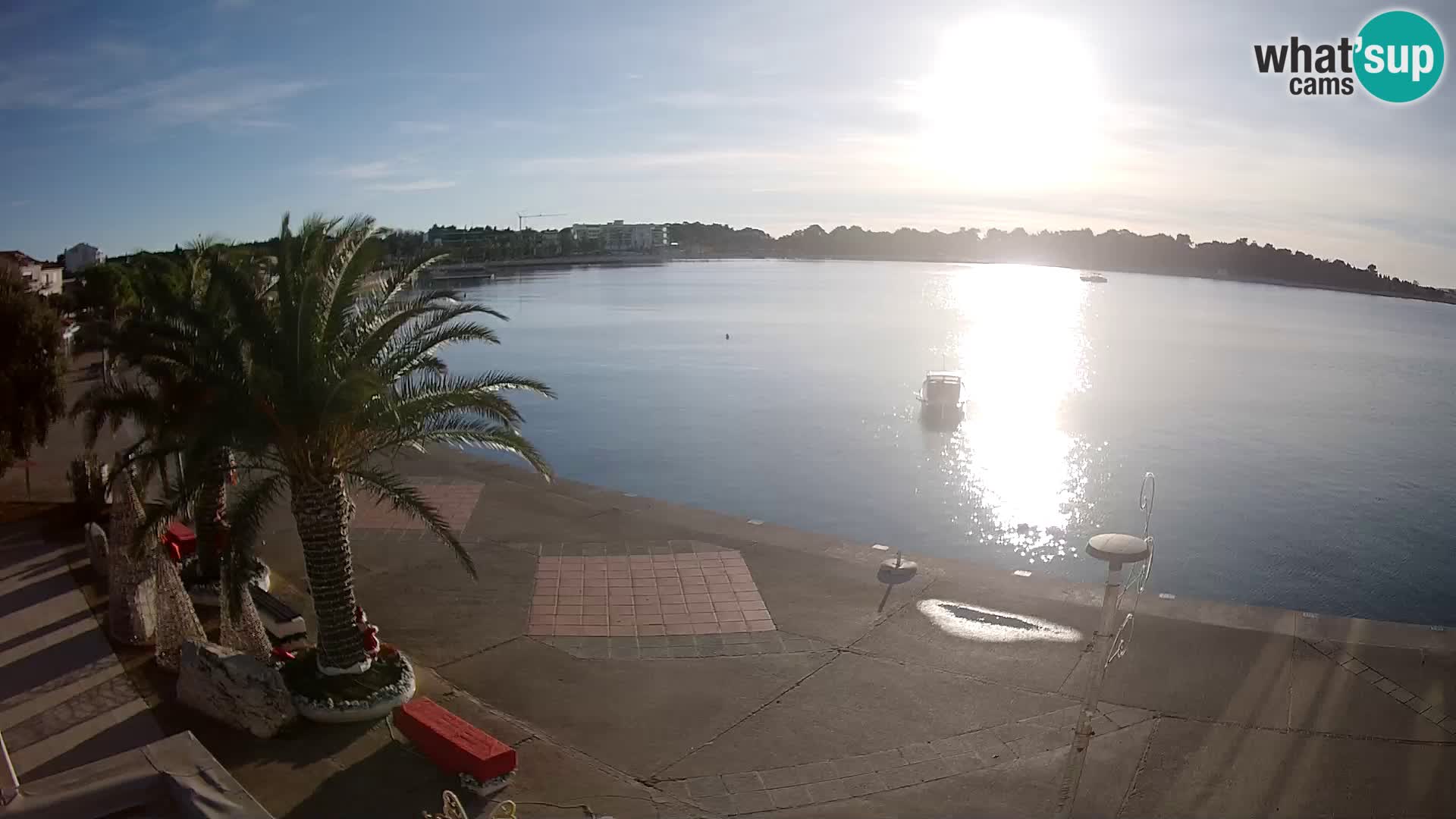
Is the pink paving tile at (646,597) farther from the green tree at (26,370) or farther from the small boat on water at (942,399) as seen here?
the small boat on water at (942,399)

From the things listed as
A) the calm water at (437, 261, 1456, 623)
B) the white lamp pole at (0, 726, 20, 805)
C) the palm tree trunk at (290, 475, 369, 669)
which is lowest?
the calm water at (437, 261, 1456, 623)

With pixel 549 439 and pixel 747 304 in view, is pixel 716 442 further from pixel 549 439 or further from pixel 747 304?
pixel 747 304

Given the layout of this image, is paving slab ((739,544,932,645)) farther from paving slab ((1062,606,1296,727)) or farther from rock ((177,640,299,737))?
rock ((177,640,299,737))

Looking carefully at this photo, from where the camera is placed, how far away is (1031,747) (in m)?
8.88

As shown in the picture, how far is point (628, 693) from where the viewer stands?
10000 millimetres

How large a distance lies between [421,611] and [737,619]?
4.29 metres

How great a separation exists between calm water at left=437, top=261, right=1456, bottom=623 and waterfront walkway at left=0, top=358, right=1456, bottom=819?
9.15 metres

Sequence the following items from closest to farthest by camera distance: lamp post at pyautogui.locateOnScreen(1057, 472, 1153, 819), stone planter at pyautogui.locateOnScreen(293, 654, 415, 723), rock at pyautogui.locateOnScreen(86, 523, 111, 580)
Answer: lamp post at pyautogui.locateOnScreen(1057, 472, 1153, 819) < stone planter at pyautogui.locateOnScreen(293, 654, 415, 723) < rock at pyautogui.locateOnScreen(86, 523, 111, 580)

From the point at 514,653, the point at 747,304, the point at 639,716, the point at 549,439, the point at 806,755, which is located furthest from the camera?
the point at 747,304

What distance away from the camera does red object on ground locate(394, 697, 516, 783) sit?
7.77 metres

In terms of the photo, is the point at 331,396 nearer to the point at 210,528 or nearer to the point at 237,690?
the point at 237,690

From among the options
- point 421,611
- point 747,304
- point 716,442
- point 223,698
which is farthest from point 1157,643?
point 747,304

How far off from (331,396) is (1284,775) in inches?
379

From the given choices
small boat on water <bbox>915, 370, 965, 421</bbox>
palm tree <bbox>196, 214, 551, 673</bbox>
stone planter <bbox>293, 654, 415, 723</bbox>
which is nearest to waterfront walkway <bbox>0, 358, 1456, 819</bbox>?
stone planter <bbox>293, 654, 415, 723</bbox>
